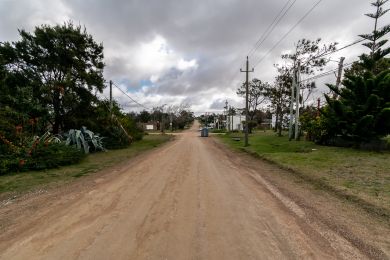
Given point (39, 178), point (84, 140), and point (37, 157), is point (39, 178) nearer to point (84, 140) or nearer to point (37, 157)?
point (37, 157)

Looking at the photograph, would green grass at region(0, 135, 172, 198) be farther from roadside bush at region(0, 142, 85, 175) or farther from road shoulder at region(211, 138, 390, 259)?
road shoulder at region(211, 138, 390, 259)

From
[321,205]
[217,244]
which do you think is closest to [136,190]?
[217,244]

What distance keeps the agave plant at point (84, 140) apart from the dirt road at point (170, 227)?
34.0 feet

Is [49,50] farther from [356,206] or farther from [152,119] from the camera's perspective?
[152,119]

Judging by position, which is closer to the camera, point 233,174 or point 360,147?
point 233,174

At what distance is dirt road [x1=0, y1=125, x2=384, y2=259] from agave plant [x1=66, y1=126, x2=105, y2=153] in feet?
34.0

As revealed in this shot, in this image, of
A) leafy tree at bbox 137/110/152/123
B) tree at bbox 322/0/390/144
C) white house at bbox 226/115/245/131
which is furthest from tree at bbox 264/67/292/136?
leafy tree at bbox 137/110/152/123

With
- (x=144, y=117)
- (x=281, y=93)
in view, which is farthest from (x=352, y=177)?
(x=144, y=117)

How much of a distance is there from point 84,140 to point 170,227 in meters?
14.6

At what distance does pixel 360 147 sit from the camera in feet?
54.9

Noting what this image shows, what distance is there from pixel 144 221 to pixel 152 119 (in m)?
106

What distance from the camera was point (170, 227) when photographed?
486 cm

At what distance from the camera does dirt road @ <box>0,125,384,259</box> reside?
396 centimetres

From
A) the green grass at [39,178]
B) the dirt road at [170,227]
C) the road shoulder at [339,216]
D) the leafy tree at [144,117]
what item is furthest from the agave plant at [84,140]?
the leafy tree at [144,117]
